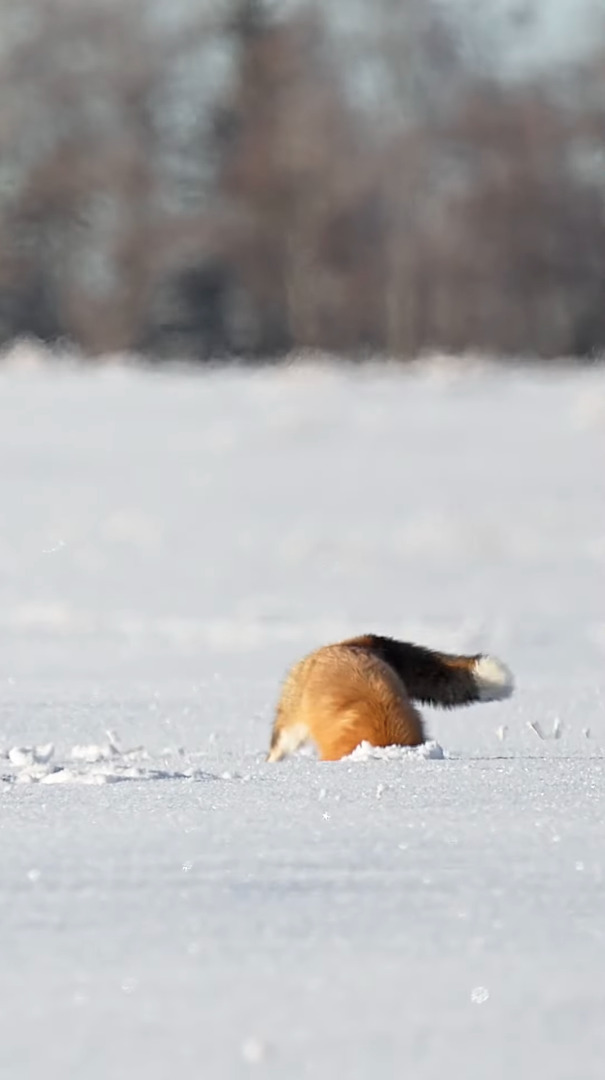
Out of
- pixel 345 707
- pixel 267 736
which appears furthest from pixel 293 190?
pixel 345 707

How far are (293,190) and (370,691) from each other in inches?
366

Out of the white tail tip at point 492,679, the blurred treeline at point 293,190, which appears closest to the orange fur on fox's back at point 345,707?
the white tail tip at point 492,679

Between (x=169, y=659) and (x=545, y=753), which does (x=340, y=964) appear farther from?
(x=169, y=659)

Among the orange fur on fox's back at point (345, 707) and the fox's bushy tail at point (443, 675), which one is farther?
the fox's bushy tail at point (443, 675)

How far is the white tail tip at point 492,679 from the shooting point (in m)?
5.28

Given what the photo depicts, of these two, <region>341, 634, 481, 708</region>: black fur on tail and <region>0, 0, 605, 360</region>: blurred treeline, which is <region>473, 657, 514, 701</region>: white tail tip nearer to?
<region>341, 634, 481, 708</region>: black fur on tail

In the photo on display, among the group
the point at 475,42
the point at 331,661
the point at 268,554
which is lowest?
the point at 268,554

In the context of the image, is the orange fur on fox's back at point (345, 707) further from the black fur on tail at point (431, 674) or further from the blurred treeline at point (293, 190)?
the blurred treeline at point (293, 190)

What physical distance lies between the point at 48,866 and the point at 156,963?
0.60 metres

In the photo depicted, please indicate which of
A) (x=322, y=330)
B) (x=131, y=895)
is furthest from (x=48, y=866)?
(x=322, y=330)

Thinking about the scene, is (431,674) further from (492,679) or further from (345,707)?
(345,707)

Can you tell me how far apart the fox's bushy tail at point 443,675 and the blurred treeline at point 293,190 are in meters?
8.10

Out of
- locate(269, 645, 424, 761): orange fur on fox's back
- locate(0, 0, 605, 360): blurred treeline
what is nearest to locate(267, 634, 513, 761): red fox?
locate(269, 645, 424, 761): orange fur on fox's back

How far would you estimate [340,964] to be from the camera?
101 inches
